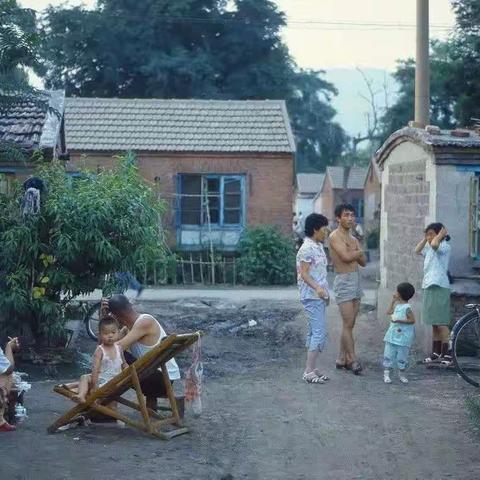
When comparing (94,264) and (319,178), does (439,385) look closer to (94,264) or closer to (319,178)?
(94,264)

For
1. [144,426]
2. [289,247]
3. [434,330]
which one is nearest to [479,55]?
[289,247]

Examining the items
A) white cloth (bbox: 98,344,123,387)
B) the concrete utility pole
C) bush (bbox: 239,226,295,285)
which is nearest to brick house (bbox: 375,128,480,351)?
white cloth (bbox: 98,344,123,387)

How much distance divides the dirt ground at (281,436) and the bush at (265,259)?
463 inches

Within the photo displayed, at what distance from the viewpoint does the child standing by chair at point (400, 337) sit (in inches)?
428

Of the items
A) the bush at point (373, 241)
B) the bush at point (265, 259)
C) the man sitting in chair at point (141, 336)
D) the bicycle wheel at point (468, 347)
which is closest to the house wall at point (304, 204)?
the bush at point (373, 241)

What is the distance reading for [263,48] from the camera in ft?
143

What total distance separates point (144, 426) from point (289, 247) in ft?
55.7

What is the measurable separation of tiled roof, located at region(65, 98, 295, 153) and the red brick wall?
25cm

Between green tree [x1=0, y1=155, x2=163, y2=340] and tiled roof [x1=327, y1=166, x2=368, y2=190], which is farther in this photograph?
tiled roof [x1=327, y1=166, x2=368, y2=190]

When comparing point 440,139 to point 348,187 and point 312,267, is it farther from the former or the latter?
point 348,187

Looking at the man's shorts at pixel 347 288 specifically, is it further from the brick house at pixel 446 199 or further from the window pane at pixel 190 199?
the window pane at pixel 190 199

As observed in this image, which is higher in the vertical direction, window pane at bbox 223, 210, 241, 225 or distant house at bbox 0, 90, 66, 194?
distant house at bbox 0, 90, 66, 194

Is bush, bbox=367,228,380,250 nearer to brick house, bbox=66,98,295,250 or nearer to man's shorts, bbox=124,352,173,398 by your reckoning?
brick house, bbox=66,98,295,250

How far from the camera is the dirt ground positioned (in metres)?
6.90
